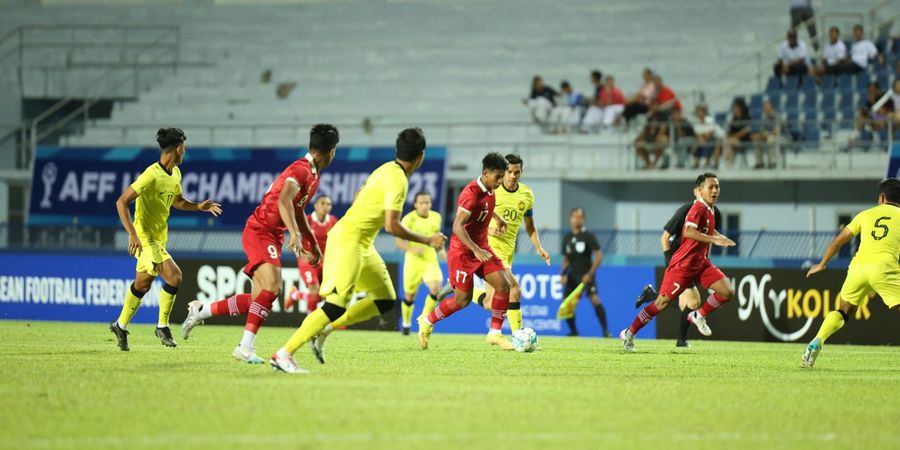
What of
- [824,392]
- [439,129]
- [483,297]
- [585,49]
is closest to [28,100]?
[439,129]

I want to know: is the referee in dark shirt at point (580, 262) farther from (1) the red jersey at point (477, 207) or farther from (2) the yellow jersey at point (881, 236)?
(2) the yellow jersey at point (881, 236)

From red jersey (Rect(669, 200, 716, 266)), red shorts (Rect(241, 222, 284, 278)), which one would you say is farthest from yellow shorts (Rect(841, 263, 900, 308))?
red shorts (Rect(241, 222, 284, 278))

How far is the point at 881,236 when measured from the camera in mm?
15141

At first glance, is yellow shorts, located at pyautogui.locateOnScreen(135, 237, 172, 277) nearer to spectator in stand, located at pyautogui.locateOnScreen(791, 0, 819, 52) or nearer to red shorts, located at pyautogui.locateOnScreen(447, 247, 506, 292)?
red shorts, located at pyautogui.locateOnScreen(447, 247, 506, 292)

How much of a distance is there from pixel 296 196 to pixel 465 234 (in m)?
2.96

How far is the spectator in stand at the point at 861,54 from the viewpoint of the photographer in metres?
31.1

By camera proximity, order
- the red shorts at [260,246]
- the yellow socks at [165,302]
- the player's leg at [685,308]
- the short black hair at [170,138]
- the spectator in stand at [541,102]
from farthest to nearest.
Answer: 1. the spectator in stand at [541,102]
2. the player's leg at [685,308]
3. the yellow socks at [165,302]
4. the short black hair at [170,138]
5. the red shorts at [260,246]

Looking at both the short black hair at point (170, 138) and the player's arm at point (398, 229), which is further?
the short black hair at point (170, 138)

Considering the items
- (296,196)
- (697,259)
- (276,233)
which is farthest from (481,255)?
(697,259)

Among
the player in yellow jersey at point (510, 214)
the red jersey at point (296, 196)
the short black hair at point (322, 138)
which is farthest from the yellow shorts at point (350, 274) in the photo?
the player in yellow jersey at point (510, 214)

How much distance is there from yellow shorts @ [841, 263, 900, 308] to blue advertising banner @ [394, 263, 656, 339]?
9.46m

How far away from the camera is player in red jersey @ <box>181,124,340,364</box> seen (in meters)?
13.4

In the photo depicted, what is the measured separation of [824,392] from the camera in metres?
12.3

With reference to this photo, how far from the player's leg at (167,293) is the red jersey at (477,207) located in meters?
3.37
